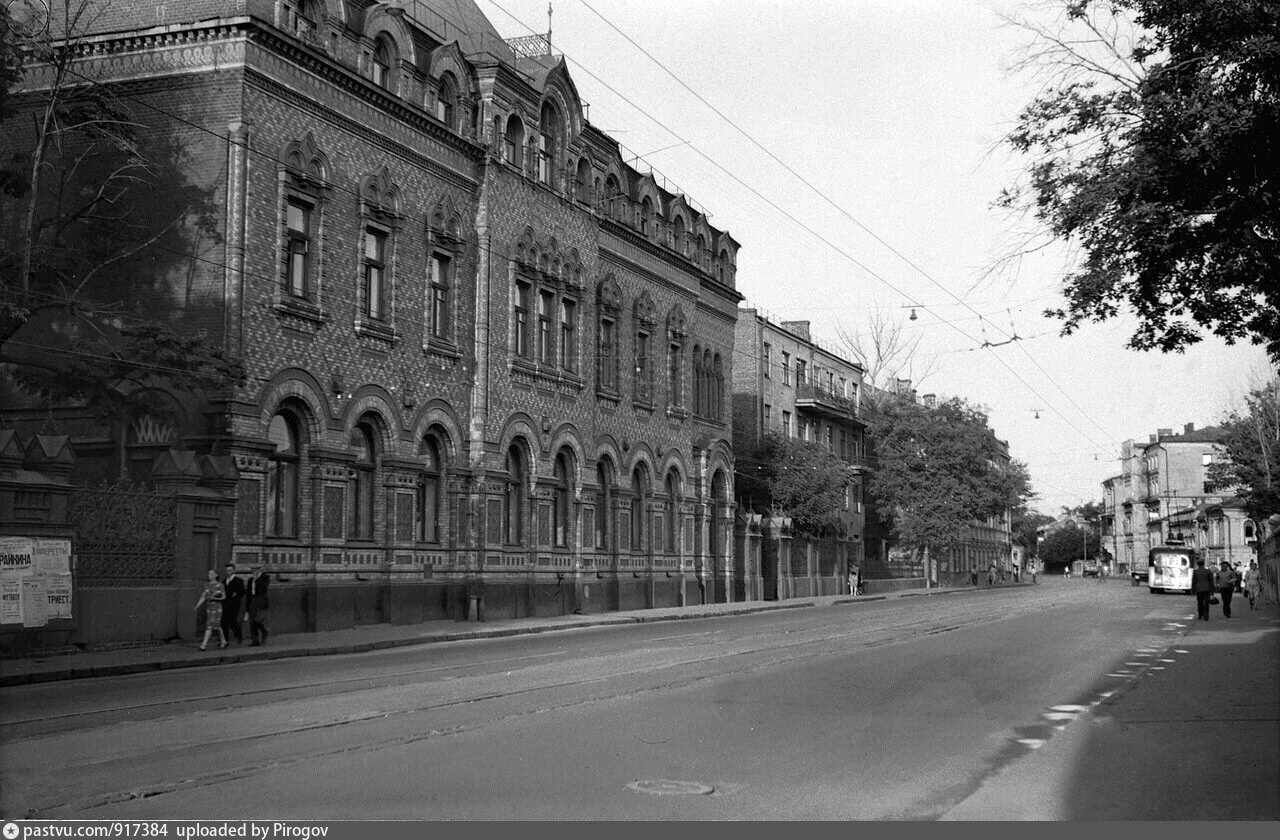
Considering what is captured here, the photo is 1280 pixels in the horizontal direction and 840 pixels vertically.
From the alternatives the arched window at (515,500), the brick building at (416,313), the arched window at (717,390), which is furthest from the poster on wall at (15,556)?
the arched window at (717,390)

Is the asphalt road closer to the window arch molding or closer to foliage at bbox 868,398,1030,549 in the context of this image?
the window arch molding

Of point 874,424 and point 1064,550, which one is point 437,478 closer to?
point 874,424

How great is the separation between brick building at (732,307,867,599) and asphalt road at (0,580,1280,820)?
34121 millimetres

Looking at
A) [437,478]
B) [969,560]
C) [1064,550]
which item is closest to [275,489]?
[437,478]

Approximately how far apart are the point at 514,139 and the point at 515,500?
32.8 feet

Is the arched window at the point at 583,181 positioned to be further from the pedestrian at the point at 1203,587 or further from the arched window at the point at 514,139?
Answer: the pedestrian at the point at 1203,587

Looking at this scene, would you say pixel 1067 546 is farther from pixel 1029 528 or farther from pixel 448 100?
pixel 448 100

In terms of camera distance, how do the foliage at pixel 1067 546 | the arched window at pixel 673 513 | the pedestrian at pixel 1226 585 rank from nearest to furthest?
the pedestrian at pixel 1226 585 → the arched window at pixel 673 513 → the foliage at pixel 1067 546

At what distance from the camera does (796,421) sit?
6719 cm

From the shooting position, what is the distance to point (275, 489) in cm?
2702

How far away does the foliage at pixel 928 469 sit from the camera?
77.9 metres

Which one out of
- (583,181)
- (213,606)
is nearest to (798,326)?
(583,181)

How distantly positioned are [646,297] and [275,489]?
19975 millimetres

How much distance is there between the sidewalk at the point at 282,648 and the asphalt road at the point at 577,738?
78 centimetres
